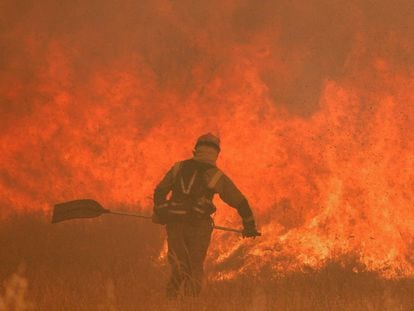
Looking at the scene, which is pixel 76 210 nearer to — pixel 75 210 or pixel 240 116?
pixel 75 210

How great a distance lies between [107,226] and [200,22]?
4922mm

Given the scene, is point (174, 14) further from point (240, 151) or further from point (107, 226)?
point (107, 226)

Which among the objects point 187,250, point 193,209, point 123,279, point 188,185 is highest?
point 188,185

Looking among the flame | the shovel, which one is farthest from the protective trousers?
the flame

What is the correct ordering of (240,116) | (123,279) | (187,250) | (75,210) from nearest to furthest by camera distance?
(187,250) < (75,210) < (123,279) < (240,116)

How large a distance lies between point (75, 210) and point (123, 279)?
322cm

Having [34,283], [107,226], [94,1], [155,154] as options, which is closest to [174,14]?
[94,1]

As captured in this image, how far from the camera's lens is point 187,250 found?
8.13 metres

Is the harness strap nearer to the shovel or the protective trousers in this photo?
the protective trousers

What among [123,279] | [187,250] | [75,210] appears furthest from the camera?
[123,279]

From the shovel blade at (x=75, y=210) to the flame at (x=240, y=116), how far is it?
460 cm

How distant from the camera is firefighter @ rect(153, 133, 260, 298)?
8.14 m

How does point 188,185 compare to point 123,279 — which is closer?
point 188,185

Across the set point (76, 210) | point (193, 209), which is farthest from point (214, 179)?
point (76, 210)
